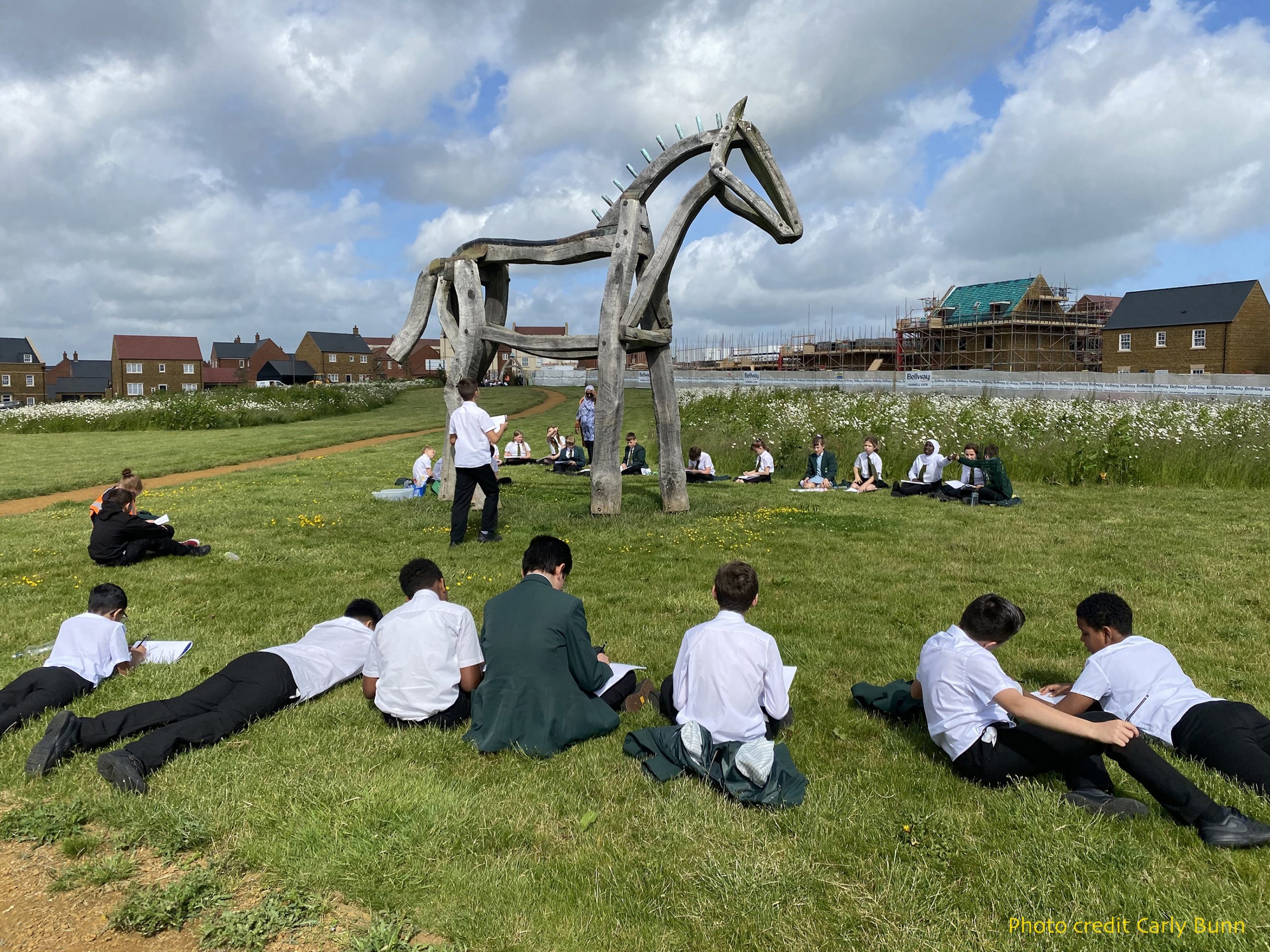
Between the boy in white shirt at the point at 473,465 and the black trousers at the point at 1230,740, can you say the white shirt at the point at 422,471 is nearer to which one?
the boy in white shirt at the point at 473,465

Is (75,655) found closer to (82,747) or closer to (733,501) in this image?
(82,747)

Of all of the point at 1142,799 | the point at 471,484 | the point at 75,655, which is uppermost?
the point at 471,484

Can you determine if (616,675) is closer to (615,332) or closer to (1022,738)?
(1022,738)

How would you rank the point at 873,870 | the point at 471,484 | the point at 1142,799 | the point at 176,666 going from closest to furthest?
the point at 873,870, the point at 1142,799, the point at 176,666, the point at 471,484

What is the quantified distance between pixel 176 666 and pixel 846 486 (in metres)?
11.8

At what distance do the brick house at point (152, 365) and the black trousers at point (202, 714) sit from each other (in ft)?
290

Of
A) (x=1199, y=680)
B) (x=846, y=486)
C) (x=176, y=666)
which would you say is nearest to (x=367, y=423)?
(x=846, y=486)

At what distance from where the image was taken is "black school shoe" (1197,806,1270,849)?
3.41 m

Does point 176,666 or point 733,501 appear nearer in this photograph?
point 176,666

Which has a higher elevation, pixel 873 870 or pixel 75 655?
pixel 75 655

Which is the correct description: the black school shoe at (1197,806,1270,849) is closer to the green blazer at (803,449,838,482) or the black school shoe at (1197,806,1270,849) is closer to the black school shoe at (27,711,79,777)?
the black school shoe at (27,711,79,777)

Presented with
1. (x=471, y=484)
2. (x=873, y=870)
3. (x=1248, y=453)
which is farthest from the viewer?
(x=1248, y=453)

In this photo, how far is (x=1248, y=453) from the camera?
14.7 meters

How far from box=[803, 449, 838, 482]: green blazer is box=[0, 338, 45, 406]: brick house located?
92965 millimetres
